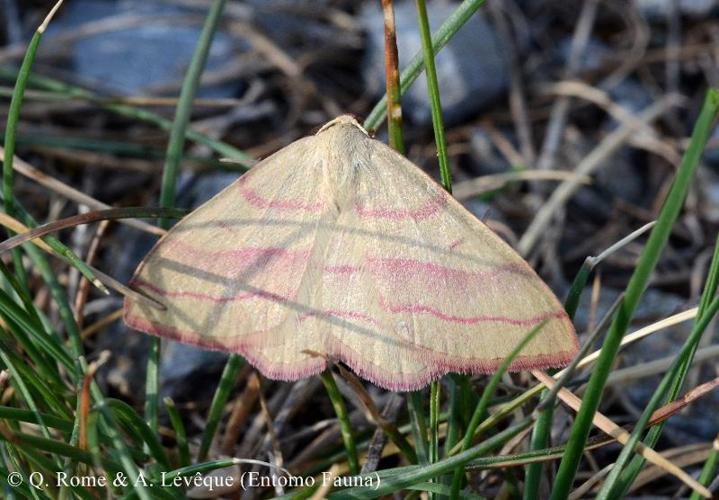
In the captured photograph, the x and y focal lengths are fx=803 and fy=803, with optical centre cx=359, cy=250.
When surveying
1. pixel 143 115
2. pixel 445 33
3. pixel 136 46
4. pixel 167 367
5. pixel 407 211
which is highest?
pixel 445 33

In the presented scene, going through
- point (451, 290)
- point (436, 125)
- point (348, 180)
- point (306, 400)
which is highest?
point (436, 125)

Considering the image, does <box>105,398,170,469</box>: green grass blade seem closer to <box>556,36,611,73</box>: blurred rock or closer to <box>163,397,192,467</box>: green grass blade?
<box>163,397,192,467</box>: green grass blade

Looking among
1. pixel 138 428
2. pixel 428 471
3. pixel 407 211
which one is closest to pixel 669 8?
pixel 407 211

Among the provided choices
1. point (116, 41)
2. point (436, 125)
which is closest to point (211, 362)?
point (436, 125)

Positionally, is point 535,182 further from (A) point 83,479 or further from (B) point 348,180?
(A) point 83,479

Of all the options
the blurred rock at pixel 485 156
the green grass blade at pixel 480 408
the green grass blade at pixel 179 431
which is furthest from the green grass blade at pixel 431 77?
the blurred rock at pixel 485 156

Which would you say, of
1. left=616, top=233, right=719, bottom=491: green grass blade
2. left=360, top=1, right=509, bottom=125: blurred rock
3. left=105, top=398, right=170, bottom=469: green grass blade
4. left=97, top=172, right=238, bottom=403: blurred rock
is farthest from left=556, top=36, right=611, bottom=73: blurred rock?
left=105, top=398, right=170, bottom=469: green grass blade

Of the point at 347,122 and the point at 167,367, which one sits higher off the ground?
the point at 347,122

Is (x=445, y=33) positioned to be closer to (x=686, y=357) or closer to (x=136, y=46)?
(x=686, y=357)
